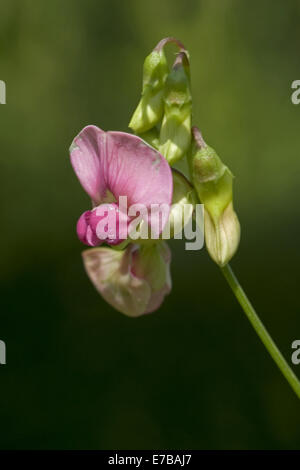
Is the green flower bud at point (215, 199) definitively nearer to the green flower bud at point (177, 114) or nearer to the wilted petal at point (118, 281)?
the green flower bud at point (177, 114)

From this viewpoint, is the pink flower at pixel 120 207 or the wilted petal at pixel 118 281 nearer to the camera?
the pink flower at pixel 120 207

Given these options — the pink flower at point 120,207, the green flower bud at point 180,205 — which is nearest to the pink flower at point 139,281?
the pink flower at point 120,207

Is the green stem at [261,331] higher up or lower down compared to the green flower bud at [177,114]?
lower down

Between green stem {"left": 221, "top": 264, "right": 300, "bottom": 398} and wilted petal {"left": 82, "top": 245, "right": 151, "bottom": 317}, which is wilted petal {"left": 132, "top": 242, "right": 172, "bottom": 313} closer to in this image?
wilted petal {"left": 82, "top": 245, "right": 151, "bottom": 317}

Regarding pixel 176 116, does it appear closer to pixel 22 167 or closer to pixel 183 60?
pixel 183 60

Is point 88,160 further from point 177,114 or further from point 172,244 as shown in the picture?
point 172,244

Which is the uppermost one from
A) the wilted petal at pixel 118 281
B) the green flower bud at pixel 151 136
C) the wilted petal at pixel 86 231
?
the green flower bud at pixel 151 136

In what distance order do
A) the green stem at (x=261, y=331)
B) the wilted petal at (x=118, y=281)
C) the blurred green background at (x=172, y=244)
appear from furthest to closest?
1. the blurred green background at (x=172, y=244)
2. the wilted petal at (x=118, y=281)
3. the green stem at (x=261, y=331)

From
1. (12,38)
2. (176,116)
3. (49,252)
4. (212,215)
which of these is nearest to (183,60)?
(176,116)
